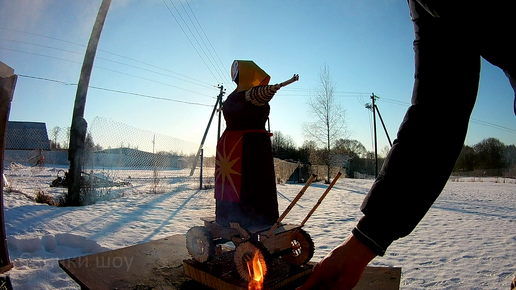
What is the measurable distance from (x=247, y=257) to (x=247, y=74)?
1234mm

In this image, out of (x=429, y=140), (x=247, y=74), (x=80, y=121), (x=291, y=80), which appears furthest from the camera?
(x=80, y=121)

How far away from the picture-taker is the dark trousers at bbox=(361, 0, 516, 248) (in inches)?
22.2

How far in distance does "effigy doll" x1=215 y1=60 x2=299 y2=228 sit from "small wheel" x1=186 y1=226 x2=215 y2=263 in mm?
154

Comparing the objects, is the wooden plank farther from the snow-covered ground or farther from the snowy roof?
the snowy roof

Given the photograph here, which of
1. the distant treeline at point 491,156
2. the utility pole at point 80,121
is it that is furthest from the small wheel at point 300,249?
the distant treeline at point 491,156

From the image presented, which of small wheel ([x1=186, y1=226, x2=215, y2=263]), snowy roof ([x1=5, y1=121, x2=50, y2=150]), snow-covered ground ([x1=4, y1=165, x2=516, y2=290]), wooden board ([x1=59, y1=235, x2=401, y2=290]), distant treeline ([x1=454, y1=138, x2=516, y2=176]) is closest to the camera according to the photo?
wooden board ([x1=59, y1=235, x2=401, y2=290])

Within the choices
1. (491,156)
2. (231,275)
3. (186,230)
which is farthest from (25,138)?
(491,156)

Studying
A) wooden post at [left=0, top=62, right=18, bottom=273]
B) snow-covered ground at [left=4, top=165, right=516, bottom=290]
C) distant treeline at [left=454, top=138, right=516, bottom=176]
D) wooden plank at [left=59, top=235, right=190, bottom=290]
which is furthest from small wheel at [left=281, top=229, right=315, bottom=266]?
distant treeline at [left=454, top=138, right=516, bottom=176]

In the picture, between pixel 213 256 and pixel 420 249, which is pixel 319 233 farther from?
pixel 213 256

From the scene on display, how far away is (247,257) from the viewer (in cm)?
151

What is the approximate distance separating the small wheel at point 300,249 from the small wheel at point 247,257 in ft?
1.20

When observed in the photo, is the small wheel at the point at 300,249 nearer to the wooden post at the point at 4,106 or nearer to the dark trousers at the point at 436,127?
the dark trousers at the point at 436,127

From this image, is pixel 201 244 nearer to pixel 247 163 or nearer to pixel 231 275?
pixel 231 275

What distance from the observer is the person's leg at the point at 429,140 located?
0.57m
